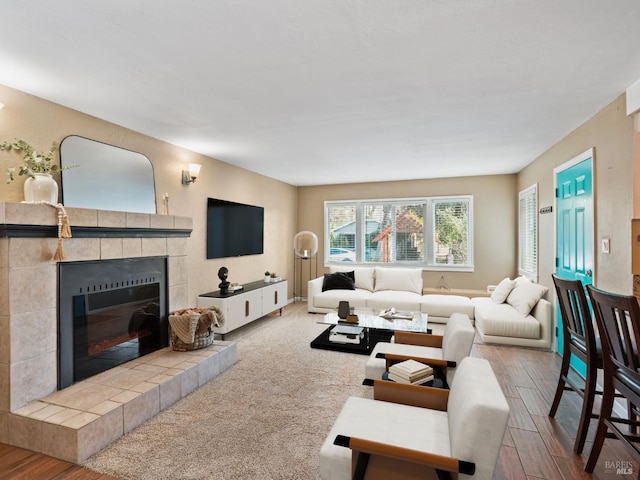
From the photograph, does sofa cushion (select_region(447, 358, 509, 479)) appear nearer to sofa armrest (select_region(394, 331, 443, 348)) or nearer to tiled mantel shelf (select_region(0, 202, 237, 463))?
sofa armrest (select_region(394, 331, 443, 348))

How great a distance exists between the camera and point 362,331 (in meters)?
4.26

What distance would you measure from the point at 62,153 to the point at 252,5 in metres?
2.27

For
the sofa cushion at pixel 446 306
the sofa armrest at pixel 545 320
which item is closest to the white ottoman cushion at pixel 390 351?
the sofa armrest at pixel 545 320

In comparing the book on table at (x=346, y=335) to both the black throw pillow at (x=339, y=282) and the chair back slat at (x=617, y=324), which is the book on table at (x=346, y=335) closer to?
the black throw pillow at (x=339, y=282)

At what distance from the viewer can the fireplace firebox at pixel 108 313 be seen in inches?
101

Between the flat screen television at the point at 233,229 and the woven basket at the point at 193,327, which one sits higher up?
the flat screen television at the point at 233,229

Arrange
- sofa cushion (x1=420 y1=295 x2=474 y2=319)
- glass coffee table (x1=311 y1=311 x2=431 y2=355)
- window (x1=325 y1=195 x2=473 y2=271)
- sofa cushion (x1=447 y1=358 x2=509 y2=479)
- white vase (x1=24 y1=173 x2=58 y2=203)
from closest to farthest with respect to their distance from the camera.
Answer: sofa cushion (x1=447 y1=358 x2=509 y2=479) < white vase (x1=24 y1=173 x2=58 y2=203) < glass coffee table (x1=311 y1=311 x2=431 y2=355) < sofa cushion (x1=420 y1=295 x2=474 y2=319) < window (x1=325 y1=195 x2=473 y2=271)

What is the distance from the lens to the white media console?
423cm

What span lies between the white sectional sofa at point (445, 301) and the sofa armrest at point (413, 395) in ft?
8.47

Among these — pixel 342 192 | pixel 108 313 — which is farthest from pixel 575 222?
pixel 108 313

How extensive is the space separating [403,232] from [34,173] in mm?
5625

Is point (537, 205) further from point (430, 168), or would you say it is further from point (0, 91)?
point (0, 91)

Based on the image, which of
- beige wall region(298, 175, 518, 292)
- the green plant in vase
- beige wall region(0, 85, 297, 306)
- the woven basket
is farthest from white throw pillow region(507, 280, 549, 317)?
the green plant in vase

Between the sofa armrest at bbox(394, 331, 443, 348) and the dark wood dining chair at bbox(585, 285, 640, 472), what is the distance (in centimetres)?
121
